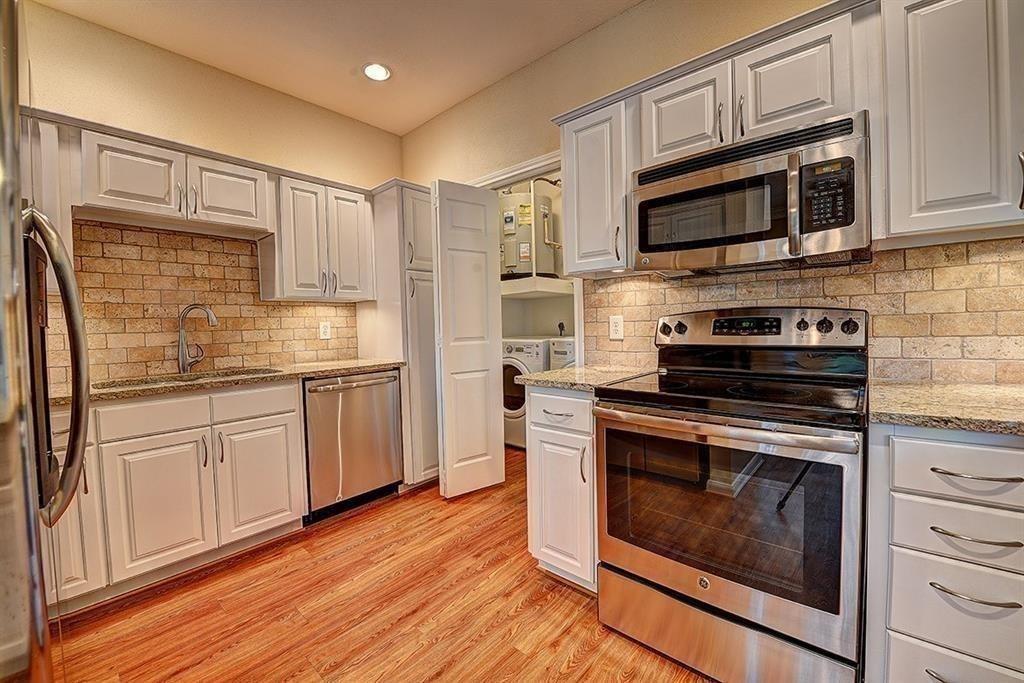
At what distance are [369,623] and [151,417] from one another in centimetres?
136

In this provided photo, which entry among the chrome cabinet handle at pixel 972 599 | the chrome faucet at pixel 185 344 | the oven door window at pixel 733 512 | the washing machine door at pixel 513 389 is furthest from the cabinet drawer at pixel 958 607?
the chrome faucet at pixel 185 344

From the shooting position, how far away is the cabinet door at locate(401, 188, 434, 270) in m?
3.09

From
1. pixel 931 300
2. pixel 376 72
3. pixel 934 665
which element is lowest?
pixel 934 665

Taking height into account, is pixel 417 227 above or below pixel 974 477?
above

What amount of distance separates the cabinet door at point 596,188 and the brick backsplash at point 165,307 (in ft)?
6.81

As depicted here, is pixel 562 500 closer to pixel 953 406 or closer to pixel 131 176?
pixel 953 406

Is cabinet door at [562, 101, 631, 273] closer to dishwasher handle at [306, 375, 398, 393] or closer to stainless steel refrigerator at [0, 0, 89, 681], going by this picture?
dishwasher handle at [306, 375, 398, 393]

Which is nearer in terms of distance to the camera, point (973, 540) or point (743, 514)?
point (973, 540)

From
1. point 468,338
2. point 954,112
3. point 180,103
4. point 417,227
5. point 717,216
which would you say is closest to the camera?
point 954,112

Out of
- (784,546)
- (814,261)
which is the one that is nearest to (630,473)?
(784,546)

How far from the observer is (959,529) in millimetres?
1098

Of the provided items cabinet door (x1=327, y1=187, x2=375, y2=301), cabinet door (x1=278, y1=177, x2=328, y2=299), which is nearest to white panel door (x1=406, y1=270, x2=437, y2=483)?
cabinet door (x1=327, y1=187, x2=375, y2=301)

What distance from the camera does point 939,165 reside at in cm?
133

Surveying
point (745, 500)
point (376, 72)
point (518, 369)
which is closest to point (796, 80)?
point (745, 500)
